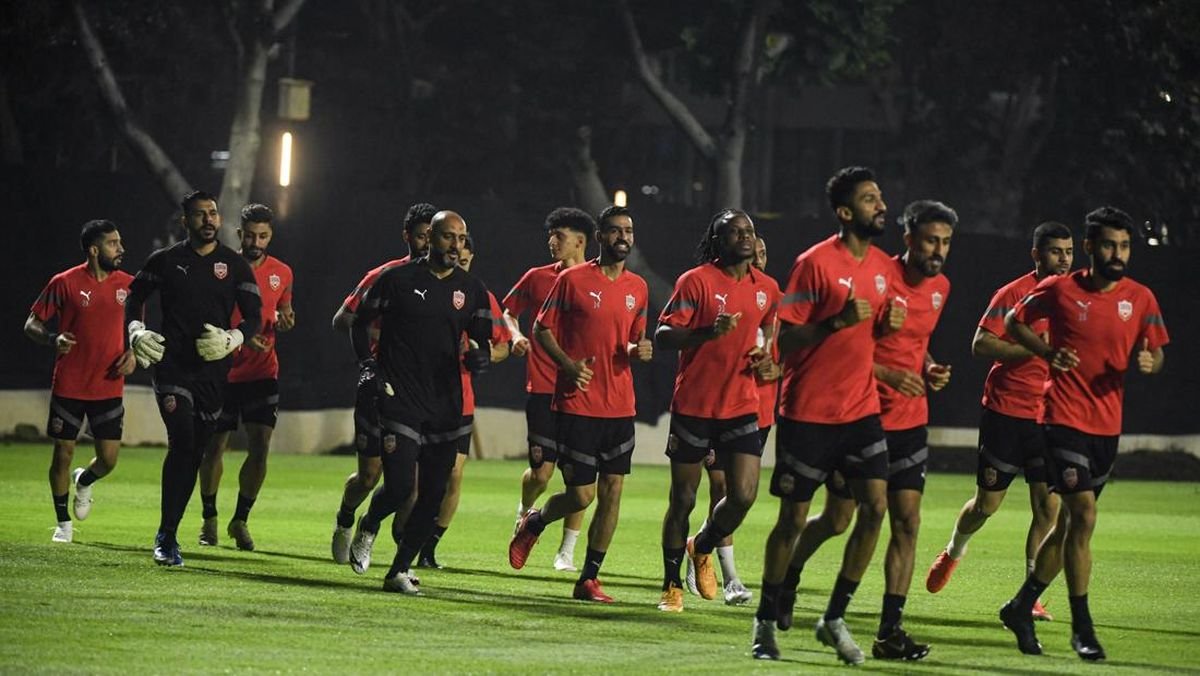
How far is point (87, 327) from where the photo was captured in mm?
16406

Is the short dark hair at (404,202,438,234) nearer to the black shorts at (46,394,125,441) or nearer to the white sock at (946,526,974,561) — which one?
the black shorts at (46,394,125,441)

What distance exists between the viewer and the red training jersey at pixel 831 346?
10.6 meters

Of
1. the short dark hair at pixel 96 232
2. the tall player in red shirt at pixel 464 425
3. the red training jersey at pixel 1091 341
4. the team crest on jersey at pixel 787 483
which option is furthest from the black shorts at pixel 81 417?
the red training jersey at pixel 1091 341

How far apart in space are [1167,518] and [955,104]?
2144cm

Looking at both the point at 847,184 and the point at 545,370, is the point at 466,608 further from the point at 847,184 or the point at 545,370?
the point at 545,370

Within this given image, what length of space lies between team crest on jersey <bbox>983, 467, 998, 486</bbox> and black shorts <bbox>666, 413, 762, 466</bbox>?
161cm

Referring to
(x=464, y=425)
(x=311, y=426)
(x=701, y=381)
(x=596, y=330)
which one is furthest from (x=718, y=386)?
(x=311, y=426)

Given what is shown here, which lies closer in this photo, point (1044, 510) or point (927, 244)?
point (927, 244)

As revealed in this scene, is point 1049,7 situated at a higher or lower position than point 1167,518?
higher

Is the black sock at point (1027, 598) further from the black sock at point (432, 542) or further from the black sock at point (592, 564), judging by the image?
the black sock at point (432, 542)

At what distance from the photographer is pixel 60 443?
16.3 metres

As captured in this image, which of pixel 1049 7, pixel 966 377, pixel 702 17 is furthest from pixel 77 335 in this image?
pixel 1049 7

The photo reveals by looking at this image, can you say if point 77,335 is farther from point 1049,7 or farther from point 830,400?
point 1049,7

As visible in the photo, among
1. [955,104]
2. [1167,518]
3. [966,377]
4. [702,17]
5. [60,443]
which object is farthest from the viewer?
[955,104]
